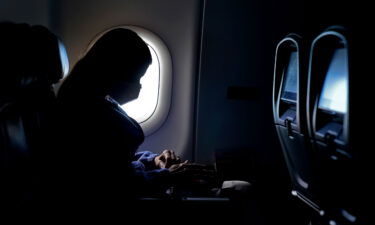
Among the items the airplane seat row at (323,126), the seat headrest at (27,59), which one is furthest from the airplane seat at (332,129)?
the seat headrest at (27,59)

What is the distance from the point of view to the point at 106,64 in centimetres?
175

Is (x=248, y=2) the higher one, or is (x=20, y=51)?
Answer: (x=248, y=2)

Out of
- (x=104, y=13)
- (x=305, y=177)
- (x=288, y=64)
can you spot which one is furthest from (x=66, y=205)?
(x=104, y=13)

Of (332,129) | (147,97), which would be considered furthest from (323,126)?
(147,97)

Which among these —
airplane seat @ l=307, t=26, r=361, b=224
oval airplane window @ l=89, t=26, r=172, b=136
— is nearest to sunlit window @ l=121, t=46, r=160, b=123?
oval airplane window @ l=89, t=26, r=172, b=136

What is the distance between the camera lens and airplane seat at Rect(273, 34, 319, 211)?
5.36ft

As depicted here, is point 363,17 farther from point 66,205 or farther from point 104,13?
point 104,13

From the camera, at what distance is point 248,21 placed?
2596 millimetres

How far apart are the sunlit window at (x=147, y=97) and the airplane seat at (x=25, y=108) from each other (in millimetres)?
1025

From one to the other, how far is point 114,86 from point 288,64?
79 cm

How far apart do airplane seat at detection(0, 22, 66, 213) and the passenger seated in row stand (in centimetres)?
9

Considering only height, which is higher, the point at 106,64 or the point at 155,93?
the point at 106,64

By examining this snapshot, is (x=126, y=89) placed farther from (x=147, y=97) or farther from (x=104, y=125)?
(x=147, y=97)

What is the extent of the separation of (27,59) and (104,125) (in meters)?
0.43
